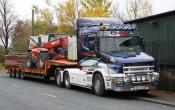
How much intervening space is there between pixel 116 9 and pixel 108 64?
45.4 metres

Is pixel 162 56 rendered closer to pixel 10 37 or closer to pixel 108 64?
pixel 108 64

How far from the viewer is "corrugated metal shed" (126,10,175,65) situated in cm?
2153

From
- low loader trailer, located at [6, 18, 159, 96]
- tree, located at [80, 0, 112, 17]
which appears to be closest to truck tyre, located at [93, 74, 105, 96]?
low loader trailer, located at [6, 18, 159, 96]

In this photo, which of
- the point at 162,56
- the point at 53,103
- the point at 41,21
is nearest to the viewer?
the point at 53,103

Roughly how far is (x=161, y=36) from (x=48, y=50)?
8583 millimetres

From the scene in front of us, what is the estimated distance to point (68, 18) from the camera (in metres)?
46.3

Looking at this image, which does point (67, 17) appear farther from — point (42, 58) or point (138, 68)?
point (138, 68)

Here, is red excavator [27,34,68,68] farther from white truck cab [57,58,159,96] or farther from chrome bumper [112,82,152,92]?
chrome bumper [112,82,152,92]

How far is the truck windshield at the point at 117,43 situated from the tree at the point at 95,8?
890 inches

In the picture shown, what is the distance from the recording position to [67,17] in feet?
152

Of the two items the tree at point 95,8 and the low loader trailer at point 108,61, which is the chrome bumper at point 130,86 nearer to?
the low loader trailer at point 108,61

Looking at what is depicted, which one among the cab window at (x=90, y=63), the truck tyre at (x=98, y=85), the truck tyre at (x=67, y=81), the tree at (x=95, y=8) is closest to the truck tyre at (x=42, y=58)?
the truck tyre at (x=67, y=81)

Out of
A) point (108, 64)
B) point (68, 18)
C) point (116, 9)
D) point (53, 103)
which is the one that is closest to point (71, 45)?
point (108, 64)

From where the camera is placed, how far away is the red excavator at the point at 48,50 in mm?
27562
